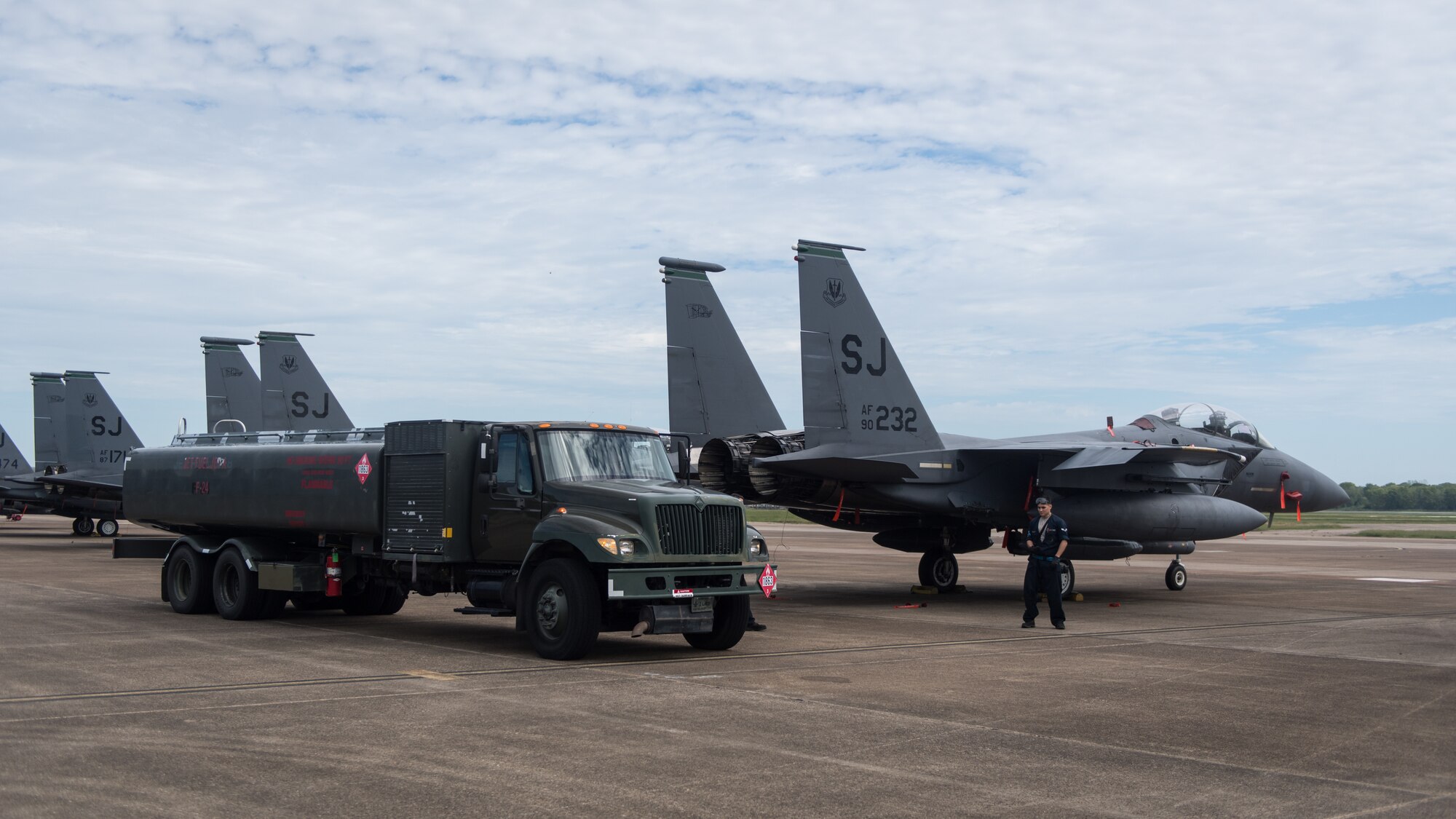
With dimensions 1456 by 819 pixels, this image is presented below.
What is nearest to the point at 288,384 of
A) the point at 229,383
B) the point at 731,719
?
the point at 229,383

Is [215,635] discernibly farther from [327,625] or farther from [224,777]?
[224,777]

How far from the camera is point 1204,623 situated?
57.4ft

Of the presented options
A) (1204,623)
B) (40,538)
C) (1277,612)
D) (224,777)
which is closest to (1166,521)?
(1277,612)

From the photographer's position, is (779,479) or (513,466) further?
(779,479)

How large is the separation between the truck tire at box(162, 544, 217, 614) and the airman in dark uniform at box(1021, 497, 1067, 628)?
1108 centimetres

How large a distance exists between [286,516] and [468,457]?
→ 10.5 ft

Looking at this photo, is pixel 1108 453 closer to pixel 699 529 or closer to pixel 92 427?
pixel 699 529

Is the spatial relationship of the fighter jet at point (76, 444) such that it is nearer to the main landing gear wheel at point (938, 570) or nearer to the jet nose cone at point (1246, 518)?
the main landing gear wheel at point (938, 570)

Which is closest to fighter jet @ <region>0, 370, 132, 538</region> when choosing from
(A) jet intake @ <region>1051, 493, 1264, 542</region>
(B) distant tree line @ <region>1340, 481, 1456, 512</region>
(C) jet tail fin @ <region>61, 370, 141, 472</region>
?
(C) jet tail fin @ <region>61, 370, 141, 472</region>

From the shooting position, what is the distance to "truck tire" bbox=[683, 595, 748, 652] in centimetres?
1308

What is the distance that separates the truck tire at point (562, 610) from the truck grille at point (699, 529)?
88 centimetres

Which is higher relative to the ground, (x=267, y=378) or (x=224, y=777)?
(x=267, y=378)

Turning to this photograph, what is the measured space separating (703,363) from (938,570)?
591 centimetres

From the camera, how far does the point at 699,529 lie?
12445mm
